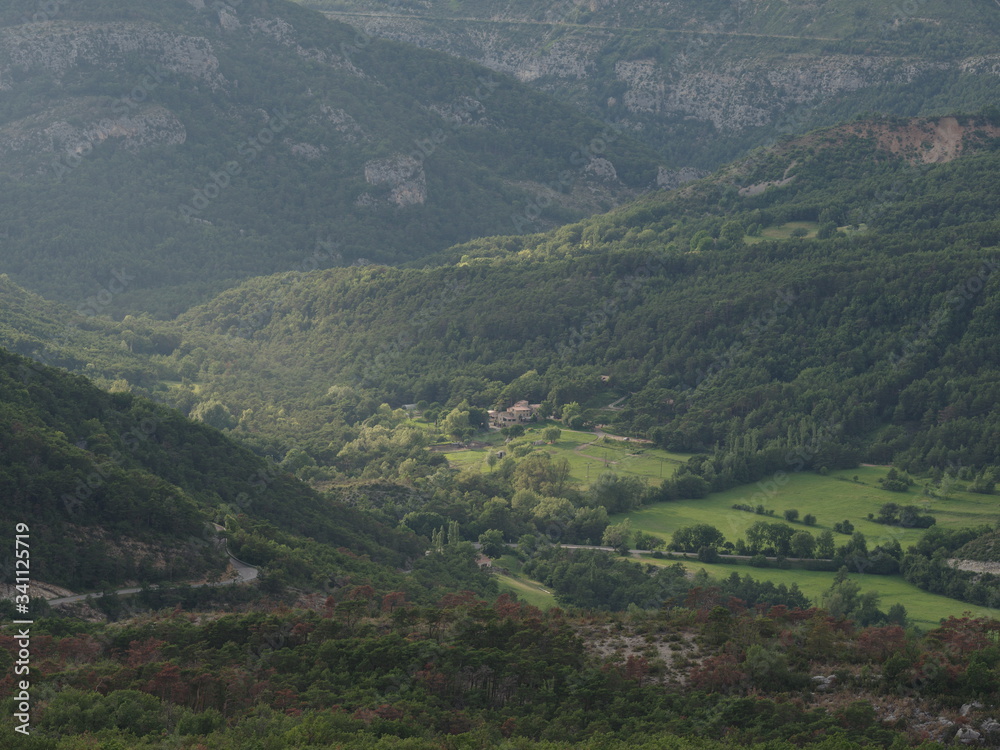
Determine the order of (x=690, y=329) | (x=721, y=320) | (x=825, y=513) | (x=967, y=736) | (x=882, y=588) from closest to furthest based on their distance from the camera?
(x=967, y=736) < (x=882, y=588) < (x=825, y=513) < (x=721, y=320) < (x=690, y=329)

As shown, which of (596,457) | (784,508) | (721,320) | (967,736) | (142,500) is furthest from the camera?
(721,320)

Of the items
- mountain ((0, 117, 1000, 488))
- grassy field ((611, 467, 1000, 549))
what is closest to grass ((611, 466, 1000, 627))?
grassy field ((611, 467, 1000, 549))

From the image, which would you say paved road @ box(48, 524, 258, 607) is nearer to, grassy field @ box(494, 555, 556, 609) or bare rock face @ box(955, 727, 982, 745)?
grassy field @ box(494, 555, 556, 609)

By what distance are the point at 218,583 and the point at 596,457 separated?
57075 mm

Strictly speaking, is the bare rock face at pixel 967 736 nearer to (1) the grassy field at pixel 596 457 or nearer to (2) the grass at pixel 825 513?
(2) the grass at pixel 825 513

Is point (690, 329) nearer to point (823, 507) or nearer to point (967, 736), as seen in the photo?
point (823, 507)

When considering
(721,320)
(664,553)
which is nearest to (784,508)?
(664,553)

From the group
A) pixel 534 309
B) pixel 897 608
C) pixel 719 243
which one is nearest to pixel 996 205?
pixel 719 243

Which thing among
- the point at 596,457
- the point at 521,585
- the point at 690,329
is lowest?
the point at 521,585

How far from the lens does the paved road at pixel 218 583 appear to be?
58.6 meters

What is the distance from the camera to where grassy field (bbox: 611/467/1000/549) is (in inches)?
3802

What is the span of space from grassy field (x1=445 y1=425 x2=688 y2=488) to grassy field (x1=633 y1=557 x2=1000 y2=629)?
20.5 metres

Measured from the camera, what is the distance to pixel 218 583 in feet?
213

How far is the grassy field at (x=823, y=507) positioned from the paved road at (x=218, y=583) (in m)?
38.3
